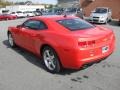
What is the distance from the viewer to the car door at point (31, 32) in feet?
22.4

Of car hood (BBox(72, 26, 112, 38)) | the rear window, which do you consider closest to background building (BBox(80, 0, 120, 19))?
the rear window

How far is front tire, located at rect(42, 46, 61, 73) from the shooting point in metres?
6.06

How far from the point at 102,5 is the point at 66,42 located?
90.0 feet

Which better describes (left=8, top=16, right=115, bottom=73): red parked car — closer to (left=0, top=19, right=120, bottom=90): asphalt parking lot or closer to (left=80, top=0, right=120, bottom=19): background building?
(left=0, top=19, right=120, bottom=90): asphalt parking lot

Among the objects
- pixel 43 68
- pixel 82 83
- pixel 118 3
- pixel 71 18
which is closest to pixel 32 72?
pixel 43 68

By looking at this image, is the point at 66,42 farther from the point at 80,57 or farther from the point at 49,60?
the point at 49,60

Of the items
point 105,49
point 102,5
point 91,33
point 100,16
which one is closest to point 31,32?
point 91,33

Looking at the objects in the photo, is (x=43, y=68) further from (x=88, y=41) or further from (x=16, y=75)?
(x=88, y=41)

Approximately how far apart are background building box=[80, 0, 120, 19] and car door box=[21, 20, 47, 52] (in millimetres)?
22936

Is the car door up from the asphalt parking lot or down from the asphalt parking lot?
up

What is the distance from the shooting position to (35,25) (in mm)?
7199

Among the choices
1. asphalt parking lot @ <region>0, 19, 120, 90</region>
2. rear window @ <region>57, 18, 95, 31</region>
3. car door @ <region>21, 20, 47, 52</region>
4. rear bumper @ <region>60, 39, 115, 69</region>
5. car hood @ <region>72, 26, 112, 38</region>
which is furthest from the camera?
car door @ <region>21, 20, 47, 52</region>

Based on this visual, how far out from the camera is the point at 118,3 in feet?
99.7

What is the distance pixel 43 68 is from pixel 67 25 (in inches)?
54.2
